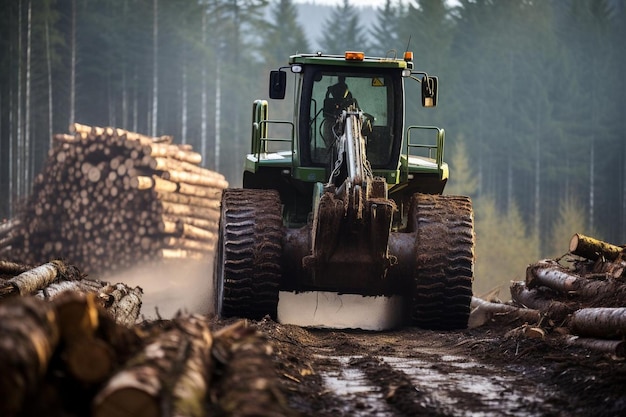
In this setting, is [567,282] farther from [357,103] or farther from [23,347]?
[23,347]

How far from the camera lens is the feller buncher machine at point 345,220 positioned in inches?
495

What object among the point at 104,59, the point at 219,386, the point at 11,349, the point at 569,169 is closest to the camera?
the point at 11,349

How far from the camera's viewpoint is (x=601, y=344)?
10180mm

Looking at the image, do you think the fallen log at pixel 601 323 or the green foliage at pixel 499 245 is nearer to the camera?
the fallen log at pixel 601 323

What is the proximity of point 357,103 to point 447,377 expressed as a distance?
5.87 metres

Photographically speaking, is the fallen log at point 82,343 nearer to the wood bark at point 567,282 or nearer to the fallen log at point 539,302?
the fallen log at point 539,302

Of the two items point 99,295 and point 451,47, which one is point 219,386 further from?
point 451,47

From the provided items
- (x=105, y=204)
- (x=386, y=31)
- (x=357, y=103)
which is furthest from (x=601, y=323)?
(x=386, y=31)

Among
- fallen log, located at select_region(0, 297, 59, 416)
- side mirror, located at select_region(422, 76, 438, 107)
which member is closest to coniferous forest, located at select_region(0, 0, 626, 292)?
side mirror, located at select_region(422, 76, 438, 107)

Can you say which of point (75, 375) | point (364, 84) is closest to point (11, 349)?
point (75, 375)

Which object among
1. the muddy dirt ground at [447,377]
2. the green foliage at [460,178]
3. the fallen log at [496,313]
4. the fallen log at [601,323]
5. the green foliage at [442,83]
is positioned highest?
the green foliage at [442,83]

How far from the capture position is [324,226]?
12281mm

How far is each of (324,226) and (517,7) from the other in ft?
166

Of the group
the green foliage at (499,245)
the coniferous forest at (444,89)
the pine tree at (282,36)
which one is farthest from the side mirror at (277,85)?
the pine tree at (282,36)
